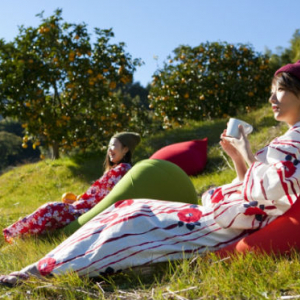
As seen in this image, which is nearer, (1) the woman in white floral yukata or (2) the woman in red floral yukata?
(1) the woman in white floral yukata

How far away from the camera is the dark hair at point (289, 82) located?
8.41ft

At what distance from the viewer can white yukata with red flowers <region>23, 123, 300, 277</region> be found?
244cm

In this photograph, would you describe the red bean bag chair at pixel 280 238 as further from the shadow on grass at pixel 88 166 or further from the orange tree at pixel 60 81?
the orange tree at pixel 60 81

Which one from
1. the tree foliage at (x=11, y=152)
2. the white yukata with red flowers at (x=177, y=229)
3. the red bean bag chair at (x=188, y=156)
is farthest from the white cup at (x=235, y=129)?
the tree foliage at (x=11, y=152)

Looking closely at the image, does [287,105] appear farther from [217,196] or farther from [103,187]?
[103,187]

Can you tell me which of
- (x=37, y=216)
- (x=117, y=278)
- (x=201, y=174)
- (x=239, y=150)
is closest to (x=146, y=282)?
(x=117, y=278)

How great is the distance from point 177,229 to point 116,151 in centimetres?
215

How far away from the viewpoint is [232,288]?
2133 mm

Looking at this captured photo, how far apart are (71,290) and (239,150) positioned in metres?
1.20

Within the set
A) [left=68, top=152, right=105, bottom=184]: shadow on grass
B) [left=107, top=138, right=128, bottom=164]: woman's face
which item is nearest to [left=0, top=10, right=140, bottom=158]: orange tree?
[left=68, top=152, right=105, bottom=184]: shadow on grass

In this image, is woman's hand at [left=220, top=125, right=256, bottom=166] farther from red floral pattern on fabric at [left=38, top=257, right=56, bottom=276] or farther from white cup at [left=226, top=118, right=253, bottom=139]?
red floral pattern on fabric at [left=38, top=257, right=56, bottom=276]

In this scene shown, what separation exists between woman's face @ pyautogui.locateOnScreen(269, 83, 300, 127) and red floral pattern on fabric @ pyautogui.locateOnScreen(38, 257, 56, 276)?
1522mm

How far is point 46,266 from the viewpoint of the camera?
2.60 metres

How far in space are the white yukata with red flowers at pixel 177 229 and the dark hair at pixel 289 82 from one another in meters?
0.22
